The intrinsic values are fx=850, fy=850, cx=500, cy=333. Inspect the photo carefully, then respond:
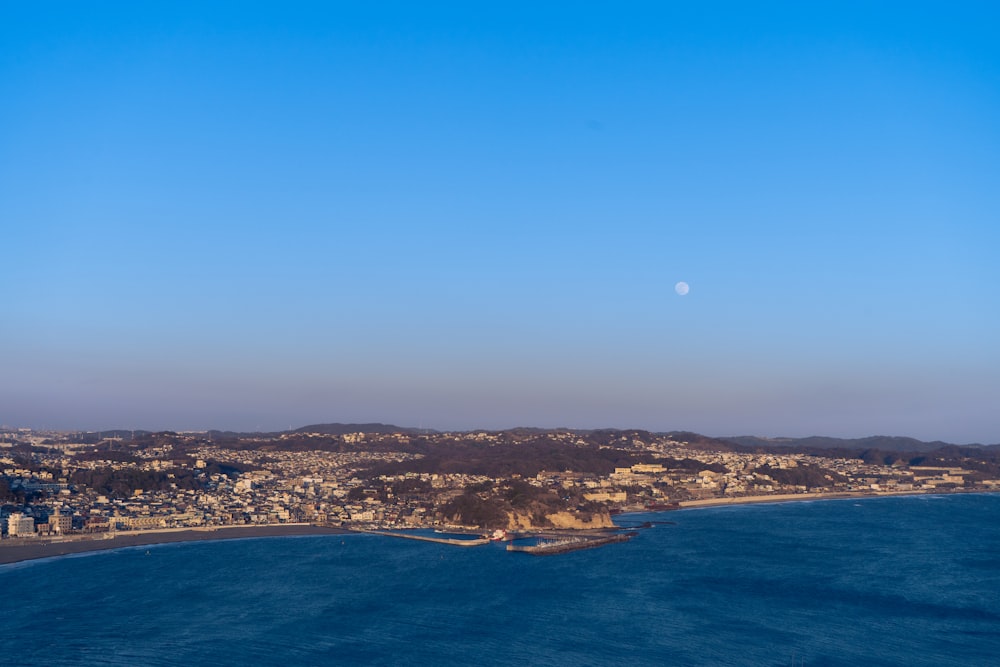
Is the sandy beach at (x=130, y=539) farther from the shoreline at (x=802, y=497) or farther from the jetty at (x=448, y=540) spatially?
the shoreline at (x=802, y=497)

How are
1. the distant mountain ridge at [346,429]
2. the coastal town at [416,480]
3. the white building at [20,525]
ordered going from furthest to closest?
1. the distant mountain ridge at [346,429]
2. the coastal town at [416,480]
3. the white building at [20,525]

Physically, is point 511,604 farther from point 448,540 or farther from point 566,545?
point 448,540

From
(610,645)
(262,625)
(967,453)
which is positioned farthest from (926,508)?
(967,453)

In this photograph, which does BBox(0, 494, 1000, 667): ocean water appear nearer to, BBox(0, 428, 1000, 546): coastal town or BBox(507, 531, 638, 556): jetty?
BBox(507, 531, 638, 556): jetty

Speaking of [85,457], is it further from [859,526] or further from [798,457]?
[798,457]

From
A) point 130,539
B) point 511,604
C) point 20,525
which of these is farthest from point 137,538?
point 511,604

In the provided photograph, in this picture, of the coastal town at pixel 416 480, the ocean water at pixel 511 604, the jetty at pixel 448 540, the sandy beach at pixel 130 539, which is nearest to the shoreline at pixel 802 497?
the coastal town at pixel 416 480
